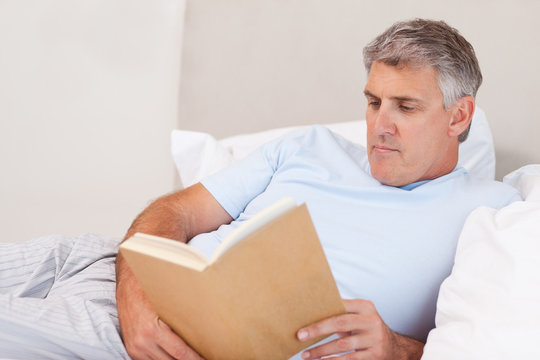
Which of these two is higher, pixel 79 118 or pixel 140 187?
pixel 79 118

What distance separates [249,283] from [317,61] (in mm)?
1321

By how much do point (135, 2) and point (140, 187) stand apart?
695 mm

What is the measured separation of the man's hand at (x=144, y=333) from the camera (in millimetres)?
974

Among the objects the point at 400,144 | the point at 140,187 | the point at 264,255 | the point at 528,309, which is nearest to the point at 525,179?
the point at 400,144

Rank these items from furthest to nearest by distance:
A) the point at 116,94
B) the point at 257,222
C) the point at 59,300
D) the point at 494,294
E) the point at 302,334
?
the point at 116,94, the point at 59,300, the point at 494,294, the point at 302,334, the point at 257,222

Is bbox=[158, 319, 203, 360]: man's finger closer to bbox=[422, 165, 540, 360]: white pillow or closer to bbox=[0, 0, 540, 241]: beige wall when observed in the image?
bbox=[422, 165, 540, 360]: white pillow

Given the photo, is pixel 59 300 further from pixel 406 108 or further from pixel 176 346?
pixel 406 108

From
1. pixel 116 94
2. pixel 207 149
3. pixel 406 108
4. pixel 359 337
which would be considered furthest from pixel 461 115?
pixel 116 94

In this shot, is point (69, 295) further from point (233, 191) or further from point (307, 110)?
Result: point (307, 110)

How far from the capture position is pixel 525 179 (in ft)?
4.51

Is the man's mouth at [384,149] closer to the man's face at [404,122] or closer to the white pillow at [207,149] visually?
the man's face at [404,122]

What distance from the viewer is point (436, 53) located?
1.31 metres

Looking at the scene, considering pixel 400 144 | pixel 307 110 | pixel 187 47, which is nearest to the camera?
pixel 400 144

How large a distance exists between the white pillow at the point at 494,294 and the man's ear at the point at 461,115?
0.29 m
